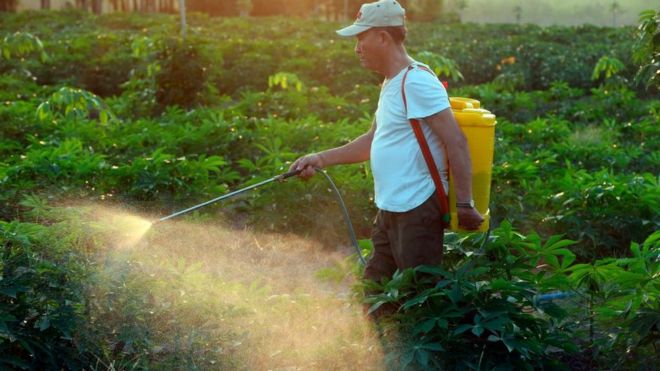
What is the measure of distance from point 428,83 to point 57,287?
1695 mm

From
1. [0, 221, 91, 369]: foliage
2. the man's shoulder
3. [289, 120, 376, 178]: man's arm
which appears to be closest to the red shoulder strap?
the man's shoulder

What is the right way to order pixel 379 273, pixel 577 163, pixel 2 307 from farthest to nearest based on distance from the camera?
pixel 577 163 → pixel 379 273 → pixel 2 307

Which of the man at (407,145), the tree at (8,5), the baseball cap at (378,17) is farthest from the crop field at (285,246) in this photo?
the tree at (8,5)

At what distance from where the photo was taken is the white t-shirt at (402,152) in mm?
3791

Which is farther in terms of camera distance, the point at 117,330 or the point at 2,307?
the point at 117,330

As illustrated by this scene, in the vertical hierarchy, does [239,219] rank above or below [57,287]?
below

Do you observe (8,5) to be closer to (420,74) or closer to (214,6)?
(214,6)

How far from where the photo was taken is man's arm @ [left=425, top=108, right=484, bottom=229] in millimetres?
3689

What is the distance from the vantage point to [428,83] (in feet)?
12.2

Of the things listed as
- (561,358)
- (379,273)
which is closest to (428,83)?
(379,273)

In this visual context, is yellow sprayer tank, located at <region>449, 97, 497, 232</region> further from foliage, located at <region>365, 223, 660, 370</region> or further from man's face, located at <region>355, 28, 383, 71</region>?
man's face, located at <region>355, 28, 383, 71</region>

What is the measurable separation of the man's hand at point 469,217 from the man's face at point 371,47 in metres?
0.70

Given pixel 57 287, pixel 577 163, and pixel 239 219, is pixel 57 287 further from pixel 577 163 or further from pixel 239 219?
pixel 577 163

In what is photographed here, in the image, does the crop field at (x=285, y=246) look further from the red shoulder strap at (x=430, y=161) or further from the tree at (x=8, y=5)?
the tree at (x=8, y=5)
